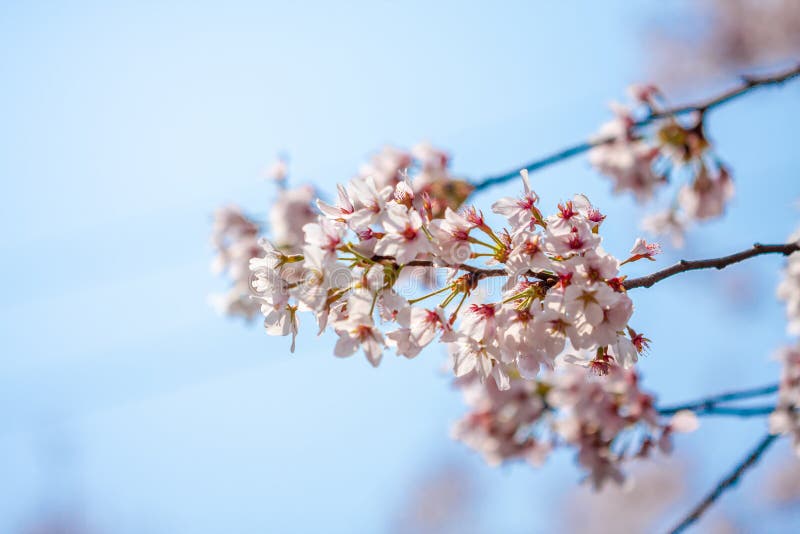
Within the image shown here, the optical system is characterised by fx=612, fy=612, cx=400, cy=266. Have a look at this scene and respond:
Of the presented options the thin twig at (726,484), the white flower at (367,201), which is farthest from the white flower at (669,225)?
the white flower at (367,201)

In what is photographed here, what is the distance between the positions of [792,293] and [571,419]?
3.57 feet

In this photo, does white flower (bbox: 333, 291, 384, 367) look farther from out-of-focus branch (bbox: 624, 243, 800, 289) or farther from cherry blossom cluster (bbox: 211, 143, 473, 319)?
cherry blossom cluster (bbox: 211, 143, 473, 319)

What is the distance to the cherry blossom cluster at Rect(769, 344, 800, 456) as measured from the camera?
2.45 metres

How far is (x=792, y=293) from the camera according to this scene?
8.63 ft

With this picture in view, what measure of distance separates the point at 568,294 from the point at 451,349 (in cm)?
33

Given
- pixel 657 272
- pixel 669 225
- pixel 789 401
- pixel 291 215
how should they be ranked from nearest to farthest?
pixel 657 272, pixel 789 401, pixel 291 215, pixel 669 225

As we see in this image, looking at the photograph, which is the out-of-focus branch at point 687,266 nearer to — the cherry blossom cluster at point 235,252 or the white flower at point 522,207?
the white flower at point 522,207

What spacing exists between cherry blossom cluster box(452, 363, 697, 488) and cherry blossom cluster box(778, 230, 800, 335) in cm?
64

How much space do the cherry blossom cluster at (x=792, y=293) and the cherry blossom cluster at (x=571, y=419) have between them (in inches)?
25.1

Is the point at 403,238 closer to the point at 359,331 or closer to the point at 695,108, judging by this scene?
the point at 359,331

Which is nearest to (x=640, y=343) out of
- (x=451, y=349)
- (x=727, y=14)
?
(x=451, y=349)

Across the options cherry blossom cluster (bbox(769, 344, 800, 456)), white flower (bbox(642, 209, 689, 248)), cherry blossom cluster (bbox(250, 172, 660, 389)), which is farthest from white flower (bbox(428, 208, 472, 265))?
white flower (bbox(642, 209, 689, 248))

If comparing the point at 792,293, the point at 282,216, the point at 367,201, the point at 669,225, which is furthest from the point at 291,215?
the point at 792,293

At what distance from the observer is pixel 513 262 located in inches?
51.4
